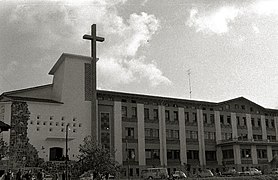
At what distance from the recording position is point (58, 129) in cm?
6100

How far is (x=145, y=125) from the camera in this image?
71500 mm

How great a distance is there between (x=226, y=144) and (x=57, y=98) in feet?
112

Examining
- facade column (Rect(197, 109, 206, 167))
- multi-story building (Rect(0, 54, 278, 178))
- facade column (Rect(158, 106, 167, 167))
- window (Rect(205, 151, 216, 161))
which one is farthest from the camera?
window (Rect(205, 151, 216, 161))

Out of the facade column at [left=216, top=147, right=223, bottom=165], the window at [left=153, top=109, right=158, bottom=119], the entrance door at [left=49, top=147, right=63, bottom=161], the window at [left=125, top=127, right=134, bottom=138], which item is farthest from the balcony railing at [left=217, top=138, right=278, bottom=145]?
the entrance door at [left=49, top=147, right=63, bottom=161]

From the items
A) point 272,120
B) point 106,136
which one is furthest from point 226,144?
point 106,136

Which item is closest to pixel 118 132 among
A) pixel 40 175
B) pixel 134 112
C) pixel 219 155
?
pixel 134 112

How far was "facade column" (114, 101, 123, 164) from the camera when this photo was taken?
66.8 metres

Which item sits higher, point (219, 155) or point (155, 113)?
point (155, 113)

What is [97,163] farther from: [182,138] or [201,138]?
[201,138]

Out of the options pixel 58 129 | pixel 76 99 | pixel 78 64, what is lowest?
pixel 58 129

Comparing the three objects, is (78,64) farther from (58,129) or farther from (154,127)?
(154,127)

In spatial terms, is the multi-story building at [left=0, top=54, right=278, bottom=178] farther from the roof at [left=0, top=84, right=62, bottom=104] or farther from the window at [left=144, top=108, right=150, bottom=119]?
the roof at [left=0, top=84, right=62, bottom=104]

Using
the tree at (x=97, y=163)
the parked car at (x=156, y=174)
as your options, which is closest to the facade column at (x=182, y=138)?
the parked car at (x=156, y=174)

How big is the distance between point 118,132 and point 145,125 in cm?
602
